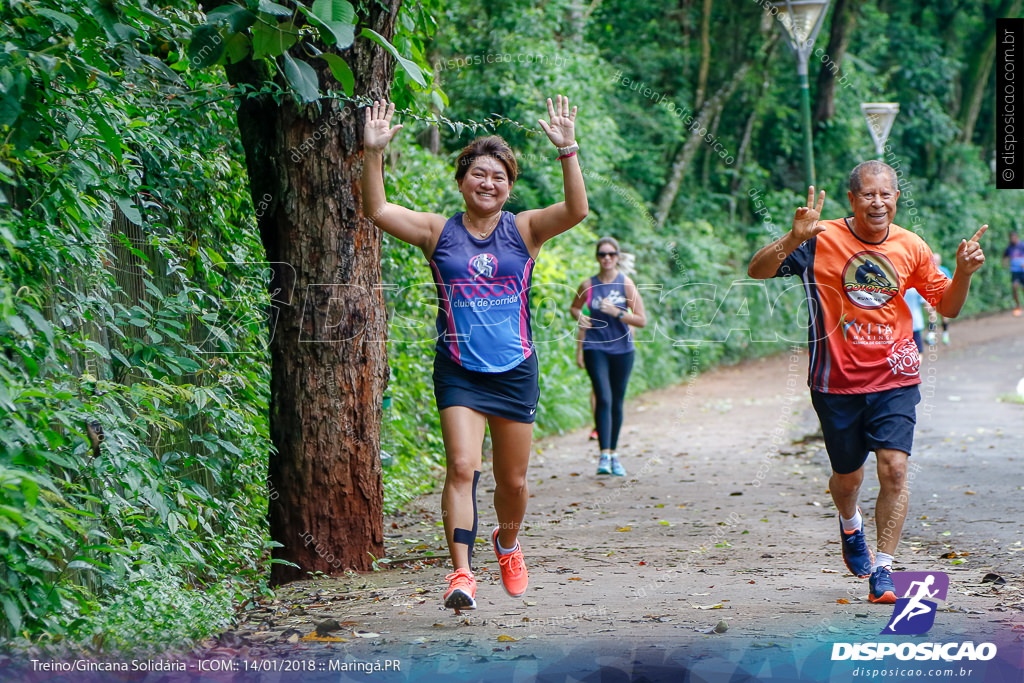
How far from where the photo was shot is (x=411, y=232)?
15.3 ft

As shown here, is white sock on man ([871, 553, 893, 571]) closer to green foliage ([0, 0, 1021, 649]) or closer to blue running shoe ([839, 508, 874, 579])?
blue running shoe ([839, 508, 874, 579])

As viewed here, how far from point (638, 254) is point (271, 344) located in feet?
45.7

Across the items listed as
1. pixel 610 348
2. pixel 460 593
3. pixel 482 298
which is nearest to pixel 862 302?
pixel 482 298

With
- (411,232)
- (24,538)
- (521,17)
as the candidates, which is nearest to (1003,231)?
(521,17)

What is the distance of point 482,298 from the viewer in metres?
4.55

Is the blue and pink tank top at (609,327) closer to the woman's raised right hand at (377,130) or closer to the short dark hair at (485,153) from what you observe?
the short dark hair at (485,153)

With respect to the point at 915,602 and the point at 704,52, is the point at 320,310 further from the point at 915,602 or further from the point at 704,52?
the point at 704,52

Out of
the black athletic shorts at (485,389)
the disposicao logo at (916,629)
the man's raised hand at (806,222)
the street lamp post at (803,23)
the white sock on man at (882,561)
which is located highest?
the street lamp post at (803,23)

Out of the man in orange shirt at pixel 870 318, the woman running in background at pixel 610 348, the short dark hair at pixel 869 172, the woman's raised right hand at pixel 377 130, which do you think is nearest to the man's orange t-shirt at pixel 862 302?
the man in orange shirt at pixel 870 318

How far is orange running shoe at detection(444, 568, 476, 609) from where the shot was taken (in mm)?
4414

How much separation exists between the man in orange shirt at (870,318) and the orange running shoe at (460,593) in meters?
1.90

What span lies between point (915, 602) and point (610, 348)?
549cm

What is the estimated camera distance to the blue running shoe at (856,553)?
5230mm

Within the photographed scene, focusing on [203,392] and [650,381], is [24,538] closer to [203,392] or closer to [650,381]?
[203,392]
